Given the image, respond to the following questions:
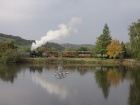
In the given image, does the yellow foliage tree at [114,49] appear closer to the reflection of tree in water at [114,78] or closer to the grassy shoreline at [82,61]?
the grassy shoreline at [82,61]

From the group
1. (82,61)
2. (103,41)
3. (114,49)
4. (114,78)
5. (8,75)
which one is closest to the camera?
(114,78)

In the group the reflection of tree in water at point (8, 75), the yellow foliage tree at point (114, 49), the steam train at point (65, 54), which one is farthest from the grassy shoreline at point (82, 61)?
the reflection of tree in water at point (8, 75)

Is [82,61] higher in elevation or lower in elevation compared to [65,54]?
lower

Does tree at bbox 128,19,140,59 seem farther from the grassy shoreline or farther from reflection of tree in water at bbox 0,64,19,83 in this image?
reflection of tree in water at bbox 0,64,19,83

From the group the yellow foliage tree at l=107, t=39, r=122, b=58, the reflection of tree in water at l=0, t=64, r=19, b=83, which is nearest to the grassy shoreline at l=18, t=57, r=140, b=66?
the yellow foliage tree at l=107, t=39, r=122, b=58

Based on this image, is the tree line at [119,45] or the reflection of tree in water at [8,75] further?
the tree line at [119,45]

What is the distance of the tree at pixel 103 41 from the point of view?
7562cm

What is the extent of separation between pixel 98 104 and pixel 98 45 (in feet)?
181

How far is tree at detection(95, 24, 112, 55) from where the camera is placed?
248 feet

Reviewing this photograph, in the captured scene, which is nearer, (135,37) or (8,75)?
(8,75)

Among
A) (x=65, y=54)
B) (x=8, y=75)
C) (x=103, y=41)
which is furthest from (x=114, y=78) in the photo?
(x=65, y=54)

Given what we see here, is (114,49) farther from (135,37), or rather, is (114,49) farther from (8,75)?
(8,75)

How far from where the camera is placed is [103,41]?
7650 cm

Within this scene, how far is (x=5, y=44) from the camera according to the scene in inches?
3214
